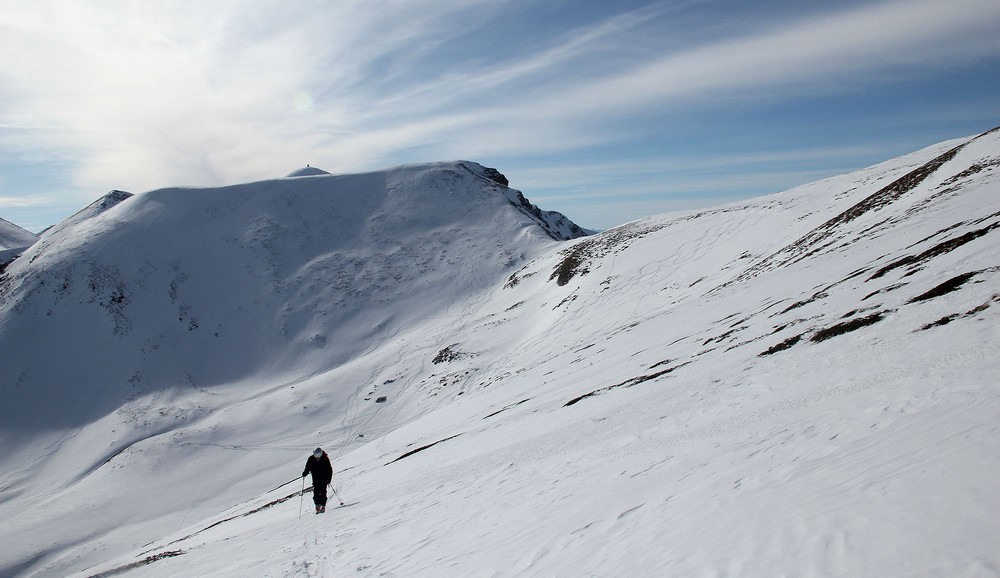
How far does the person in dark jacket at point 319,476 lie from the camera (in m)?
13.2

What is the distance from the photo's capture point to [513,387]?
23625 millimetres

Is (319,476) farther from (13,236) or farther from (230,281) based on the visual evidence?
(13,236)

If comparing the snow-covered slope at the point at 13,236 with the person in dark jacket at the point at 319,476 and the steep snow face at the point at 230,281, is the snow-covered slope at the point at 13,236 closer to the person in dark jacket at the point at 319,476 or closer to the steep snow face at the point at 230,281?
the steep snow face at the point at 230,281

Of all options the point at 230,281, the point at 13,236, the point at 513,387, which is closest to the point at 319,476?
the point at 513,387

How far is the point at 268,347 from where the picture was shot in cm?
5538

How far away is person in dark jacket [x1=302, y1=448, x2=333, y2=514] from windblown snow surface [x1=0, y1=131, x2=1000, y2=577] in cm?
52

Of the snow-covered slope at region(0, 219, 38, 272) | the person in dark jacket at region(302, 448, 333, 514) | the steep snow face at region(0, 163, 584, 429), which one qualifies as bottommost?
the person in dark jacket at region(302, 448, 333, 514)

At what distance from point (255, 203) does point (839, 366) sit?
79.8m

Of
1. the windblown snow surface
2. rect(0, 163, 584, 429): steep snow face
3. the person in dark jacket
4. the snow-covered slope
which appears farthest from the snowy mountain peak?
the person in dark jacket

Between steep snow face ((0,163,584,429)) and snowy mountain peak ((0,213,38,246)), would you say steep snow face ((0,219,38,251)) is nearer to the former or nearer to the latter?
snowy mountain peak ((0,213,38,246))

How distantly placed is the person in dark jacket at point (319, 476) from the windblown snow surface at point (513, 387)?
524 millimetres

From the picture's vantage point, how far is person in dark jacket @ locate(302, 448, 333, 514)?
13211 mm

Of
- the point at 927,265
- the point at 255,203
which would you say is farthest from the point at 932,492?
the point at 255,203

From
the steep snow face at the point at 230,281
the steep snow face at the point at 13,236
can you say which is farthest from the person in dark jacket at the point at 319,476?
the steep snow face at the point at 13,236
